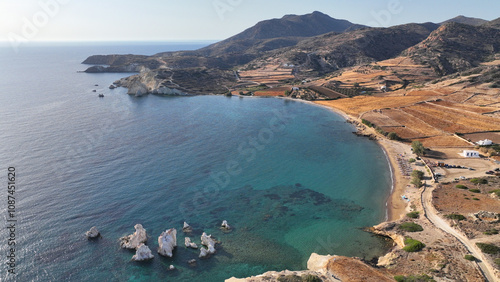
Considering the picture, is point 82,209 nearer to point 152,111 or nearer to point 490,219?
point 490,219

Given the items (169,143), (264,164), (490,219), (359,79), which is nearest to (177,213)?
(264,164)

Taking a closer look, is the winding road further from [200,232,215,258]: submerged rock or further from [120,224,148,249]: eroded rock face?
[120,224,148,249]: eroded rock face

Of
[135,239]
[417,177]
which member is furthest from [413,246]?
[135,239]

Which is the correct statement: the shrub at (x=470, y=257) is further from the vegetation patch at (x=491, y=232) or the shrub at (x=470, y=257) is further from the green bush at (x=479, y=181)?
the green bush at (x=479, y=181)

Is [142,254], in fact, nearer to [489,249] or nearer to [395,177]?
[489,249]

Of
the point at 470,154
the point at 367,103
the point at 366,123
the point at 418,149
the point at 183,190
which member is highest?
the point at 367,103

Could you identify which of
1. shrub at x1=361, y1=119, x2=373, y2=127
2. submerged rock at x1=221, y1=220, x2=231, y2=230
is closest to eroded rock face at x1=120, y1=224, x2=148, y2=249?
submerged rock at x1=221, y1=220, x2=231, y2=230
